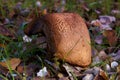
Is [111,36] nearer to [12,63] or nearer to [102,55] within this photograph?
[102,55]

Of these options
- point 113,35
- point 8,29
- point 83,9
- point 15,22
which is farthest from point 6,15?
point 113,35

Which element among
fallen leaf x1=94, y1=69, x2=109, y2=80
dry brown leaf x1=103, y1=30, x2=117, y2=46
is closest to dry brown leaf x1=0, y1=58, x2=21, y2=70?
fallen leaf x1=94, y1=69, x2=109, y2=80

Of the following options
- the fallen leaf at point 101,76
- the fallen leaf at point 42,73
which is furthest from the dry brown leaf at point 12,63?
the fallen leaf at point 101,76

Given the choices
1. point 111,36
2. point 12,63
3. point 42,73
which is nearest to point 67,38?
point 42,73

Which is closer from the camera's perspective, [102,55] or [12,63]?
[12,63]

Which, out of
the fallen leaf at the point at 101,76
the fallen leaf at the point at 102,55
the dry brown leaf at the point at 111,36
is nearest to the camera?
the fallen leaf at the point at 101,76

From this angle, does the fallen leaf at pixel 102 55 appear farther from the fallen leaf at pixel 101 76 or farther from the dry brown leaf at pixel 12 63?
the dry brown leaf at pixel 12 63

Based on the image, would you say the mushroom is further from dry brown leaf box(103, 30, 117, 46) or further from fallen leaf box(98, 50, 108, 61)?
dry brown leaf box(103, 30, 117, 46)

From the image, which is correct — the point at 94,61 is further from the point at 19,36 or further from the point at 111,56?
the point at 19,36
